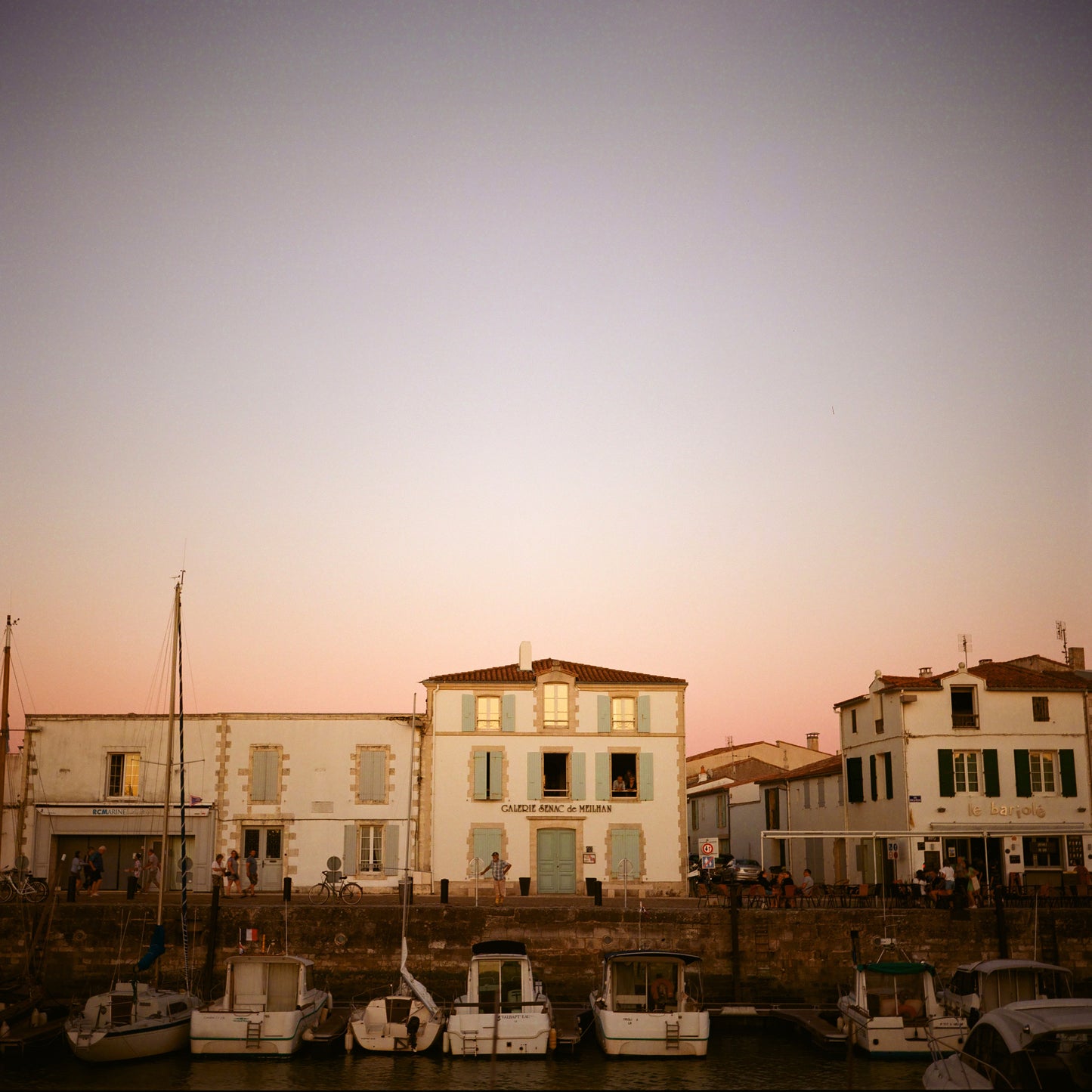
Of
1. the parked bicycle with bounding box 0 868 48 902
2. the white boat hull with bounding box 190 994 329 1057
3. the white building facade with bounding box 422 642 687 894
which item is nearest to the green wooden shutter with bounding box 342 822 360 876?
the white building facade with bounding box 422 642 687 894

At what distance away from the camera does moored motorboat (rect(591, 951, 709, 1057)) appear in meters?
25.6

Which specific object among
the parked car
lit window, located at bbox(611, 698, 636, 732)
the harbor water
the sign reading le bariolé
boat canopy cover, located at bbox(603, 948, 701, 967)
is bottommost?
the harbor water

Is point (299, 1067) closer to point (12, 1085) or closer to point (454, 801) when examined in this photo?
point (12, 1085)

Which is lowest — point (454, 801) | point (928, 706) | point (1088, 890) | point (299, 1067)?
point (299, 1067)

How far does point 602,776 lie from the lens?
4078 centimetres

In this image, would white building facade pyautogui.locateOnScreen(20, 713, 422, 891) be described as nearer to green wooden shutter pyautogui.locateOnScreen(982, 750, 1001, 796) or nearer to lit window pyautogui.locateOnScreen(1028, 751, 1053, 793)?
green wooden shutter pyautogui.locateOnScreen(982, 750, 1001, 796)

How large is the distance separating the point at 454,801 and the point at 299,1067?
15581mm

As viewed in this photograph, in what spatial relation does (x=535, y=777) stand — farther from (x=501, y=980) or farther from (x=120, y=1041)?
(x=120, y=1041)

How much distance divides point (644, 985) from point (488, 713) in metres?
15.3

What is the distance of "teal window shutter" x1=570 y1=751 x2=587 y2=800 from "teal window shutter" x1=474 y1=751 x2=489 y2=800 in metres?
2.79

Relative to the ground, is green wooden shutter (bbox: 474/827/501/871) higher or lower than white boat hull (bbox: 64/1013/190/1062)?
higher

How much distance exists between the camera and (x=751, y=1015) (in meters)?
29.4

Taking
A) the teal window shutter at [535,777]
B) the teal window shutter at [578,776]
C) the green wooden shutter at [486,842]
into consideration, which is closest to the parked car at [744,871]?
the teal window shutter at [578,776]

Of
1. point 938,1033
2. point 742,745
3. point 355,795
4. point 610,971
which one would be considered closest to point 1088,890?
point 938,1033
